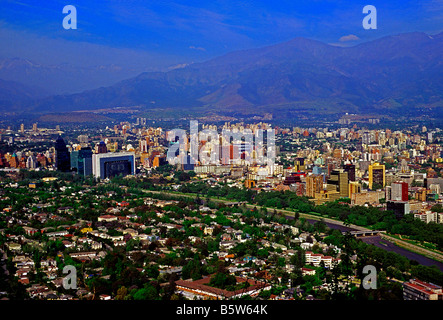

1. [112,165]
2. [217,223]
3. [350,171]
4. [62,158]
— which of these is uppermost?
[62,158]

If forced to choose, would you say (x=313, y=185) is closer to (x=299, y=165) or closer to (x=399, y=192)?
(x=399, y=192)

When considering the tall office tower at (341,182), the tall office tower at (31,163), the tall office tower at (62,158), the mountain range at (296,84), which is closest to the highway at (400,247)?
the tall office tower at (341,182)

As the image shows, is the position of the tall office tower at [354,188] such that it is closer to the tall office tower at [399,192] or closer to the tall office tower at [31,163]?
the tall office tower at [399,192]

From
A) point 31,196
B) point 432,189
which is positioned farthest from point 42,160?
point 432,189

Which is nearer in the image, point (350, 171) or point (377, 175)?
point (350, 171)

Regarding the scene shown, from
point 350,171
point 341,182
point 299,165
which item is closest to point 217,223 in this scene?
point 341,182

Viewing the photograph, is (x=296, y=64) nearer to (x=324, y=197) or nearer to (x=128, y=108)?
(x=128, y=108)

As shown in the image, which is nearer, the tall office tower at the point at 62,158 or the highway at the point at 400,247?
the highway at the point at 400,247

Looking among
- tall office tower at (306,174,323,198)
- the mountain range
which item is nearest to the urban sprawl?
tall office tower at (306,174,323,198)
